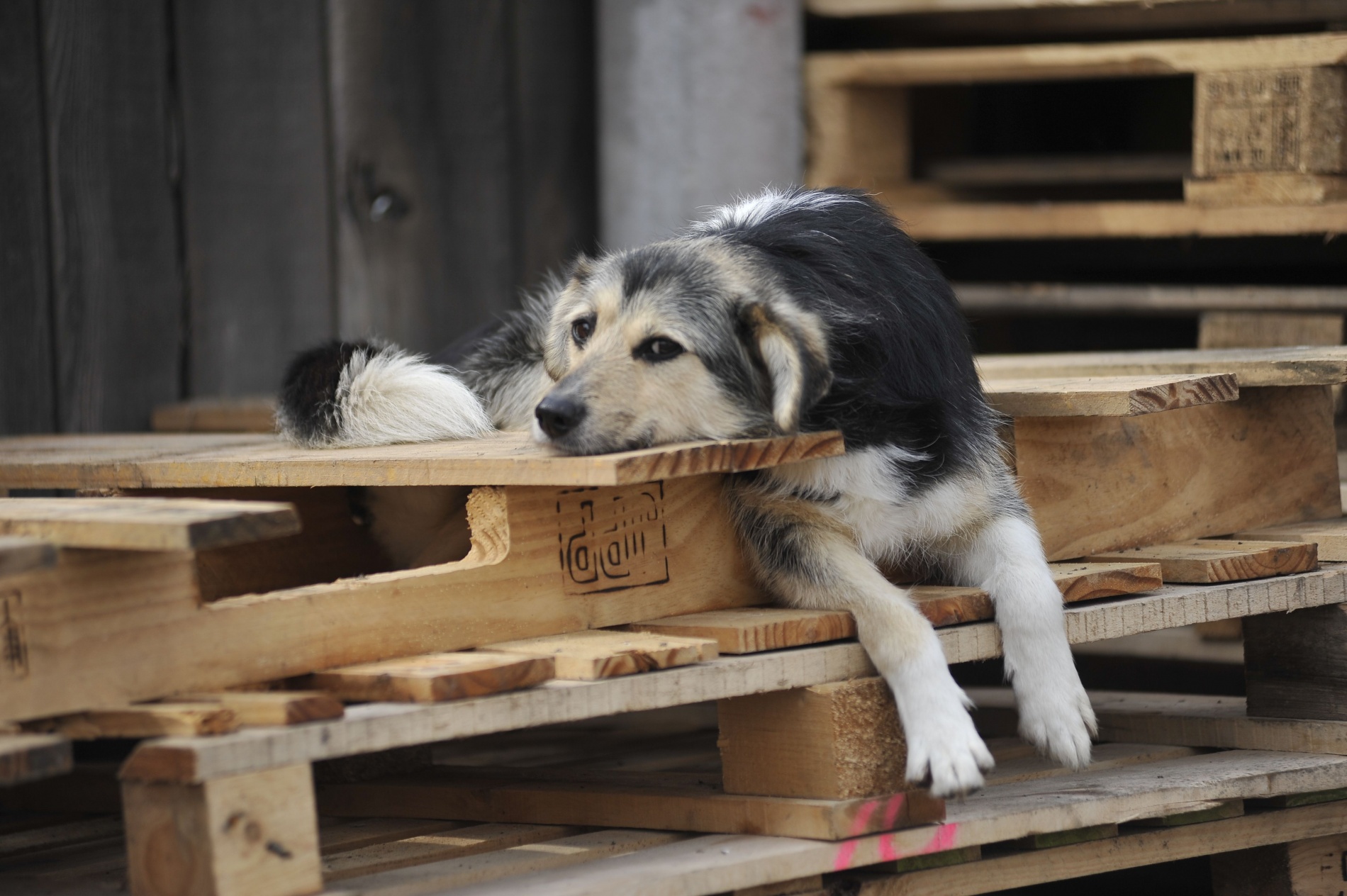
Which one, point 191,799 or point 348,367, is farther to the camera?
point 348,367

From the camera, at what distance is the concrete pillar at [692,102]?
4793mm

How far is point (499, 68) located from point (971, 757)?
3.06 m

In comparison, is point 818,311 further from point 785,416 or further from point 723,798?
Answer: point 723,798

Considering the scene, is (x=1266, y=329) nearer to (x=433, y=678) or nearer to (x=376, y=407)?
(x=376, y=407)

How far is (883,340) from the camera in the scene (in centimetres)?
308

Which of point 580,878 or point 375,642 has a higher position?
point 375,642

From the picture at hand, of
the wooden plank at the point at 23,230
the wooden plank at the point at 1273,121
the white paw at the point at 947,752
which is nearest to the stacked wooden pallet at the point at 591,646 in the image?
the white paw at the point at 947,752

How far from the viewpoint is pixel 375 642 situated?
101 inches

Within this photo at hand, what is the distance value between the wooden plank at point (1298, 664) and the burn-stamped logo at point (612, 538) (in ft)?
4.90

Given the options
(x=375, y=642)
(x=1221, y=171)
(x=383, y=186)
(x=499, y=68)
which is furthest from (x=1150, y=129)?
(x=375, y=642)

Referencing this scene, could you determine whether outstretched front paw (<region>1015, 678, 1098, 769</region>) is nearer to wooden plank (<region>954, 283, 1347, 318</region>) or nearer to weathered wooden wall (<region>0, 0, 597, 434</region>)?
wooden plank (<region>954, 283, 1347, 318</region>)

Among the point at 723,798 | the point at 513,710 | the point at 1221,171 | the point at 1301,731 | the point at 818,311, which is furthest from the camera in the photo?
the point at 1221,171

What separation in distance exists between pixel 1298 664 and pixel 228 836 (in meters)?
2.43

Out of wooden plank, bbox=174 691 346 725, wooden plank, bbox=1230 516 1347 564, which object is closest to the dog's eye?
wooden plank, bbox=174 691 346 725
